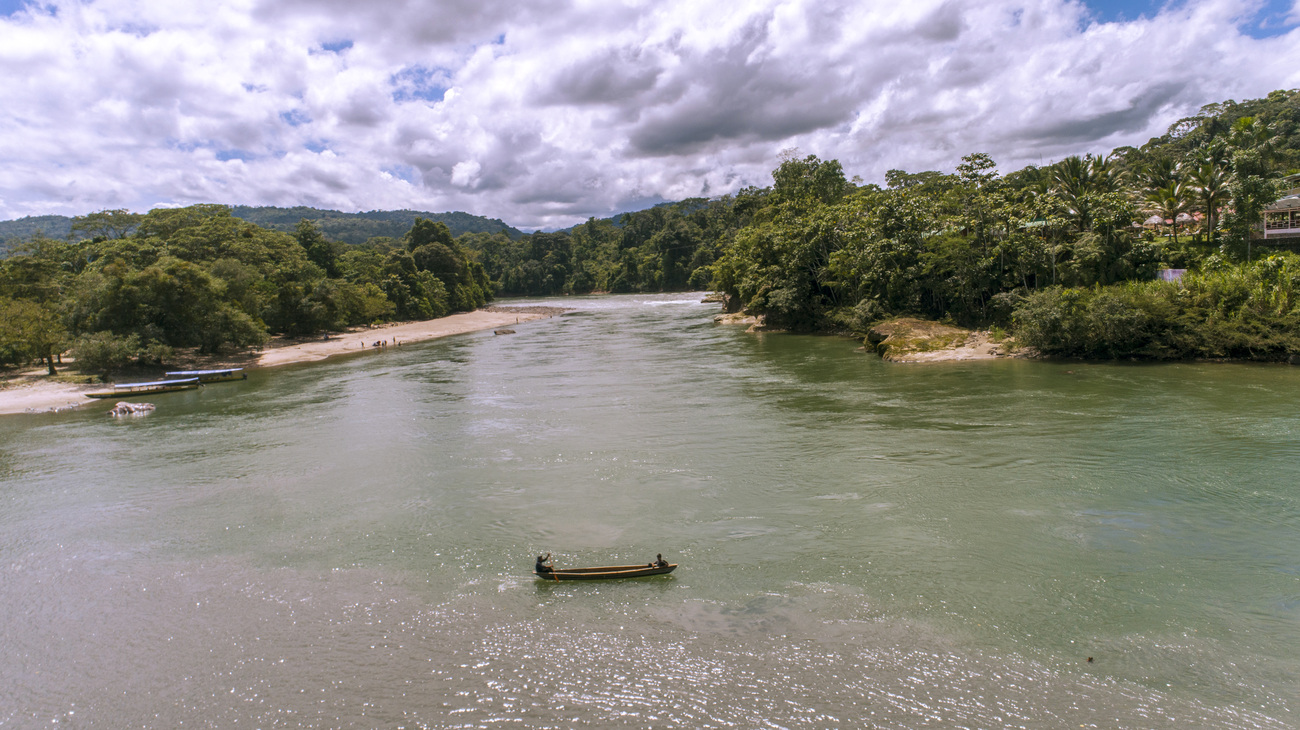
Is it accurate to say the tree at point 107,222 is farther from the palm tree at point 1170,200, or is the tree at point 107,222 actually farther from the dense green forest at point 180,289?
the palm tree at point 1170,200

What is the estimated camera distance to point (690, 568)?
1266 centimetres

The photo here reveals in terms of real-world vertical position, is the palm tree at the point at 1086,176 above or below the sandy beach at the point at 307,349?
above

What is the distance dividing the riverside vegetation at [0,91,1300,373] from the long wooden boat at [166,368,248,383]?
3447 mm

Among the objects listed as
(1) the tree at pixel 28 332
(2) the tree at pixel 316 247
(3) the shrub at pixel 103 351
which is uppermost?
(2) the tree at pixel 316 247

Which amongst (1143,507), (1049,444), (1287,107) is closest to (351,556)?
(1143,507)

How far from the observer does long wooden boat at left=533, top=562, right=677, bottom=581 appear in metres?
12.0

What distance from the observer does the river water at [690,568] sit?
9219 millimetres

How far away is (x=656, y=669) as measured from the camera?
977cm

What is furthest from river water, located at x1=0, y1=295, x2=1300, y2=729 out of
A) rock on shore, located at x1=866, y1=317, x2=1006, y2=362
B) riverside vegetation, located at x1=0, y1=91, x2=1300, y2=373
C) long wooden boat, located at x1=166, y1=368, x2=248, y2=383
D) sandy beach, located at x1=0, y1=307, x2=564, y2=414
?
long wooden boat, located at x1=166, y1=368, x2=248, y2=383

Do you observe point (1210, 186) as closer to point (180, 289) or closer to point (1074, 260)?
point (1074, 260)

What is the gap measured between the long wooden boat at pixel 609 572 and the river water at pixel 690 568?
26 cm

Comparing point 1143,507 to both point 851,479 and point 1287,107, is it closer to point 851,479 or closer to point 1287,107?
point 851,479

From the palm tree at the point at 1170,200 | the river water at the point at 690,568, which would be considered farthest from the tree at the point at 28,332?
the palm tree at the point at 1170,200

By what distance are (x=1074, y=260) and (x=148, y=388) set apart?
174ft
